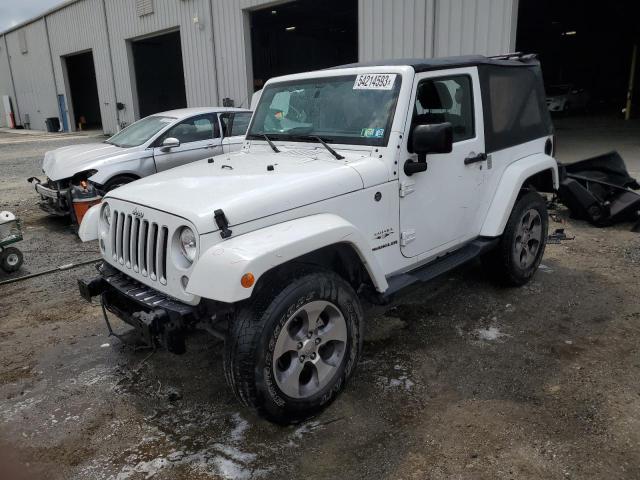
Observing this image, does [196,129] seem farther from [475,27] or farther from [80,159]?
[475,27]

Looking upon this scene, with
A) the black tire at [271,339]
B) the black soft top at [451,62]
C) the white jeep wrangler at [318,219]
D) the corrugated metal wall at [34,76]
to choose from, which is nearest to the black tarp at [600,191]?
the black soft top at [451,62]

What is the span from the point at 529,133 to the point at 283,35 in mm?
25565

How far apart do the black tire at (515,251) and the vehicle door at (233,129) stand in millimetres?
5190

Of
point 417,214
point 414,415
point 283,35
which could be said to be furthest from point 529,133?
point 283,35

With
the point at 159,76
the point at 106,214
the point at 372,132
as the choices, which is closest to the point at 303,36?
the point at 159,76

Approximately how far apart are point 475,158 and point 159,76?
26.0 metres

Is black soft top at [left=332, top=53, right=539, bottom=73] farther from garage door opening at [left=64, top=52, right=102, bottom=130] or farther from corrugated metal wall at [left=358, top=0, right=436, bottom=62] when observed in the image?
garage door opening at [left=64, top=52, right=102, bottom=130]

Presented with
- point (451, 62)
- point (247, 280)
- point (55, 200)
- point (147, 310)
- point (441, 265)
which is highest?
point (451, 62)

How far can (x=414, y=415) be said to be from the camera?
123 inches

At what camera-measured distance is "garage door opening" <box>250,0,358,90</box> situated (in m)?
22.1

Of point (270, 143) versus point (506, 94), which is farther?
point (506, 94)

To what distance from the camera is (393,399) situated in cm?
328

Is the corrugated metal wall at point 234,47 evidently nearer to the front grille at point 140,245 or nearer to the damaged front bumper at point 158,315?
the front grille at point 140,245

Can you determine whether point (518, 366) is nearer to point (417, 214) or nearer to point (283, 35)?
point (417, 214)
